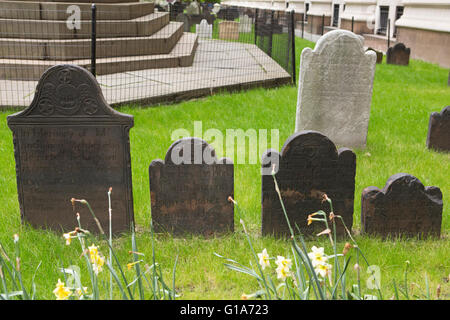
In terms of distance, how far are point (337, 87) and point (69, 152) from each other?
351 centimetres

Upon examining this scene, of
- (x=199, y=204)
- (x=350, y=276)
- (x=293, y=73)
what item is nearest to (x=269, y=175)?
(x=199, y=204)

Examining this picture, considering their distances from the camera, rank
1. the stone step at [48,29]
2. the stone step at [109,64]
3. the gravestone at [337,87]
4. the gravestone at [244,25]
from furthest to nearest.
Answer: the gravestone at [244,25]
the stone step at [48,29]
the stone step at [109,64]
the gravestone at [337,87]

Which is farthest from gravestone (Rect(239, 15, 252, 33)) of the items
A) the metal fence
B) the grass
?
the grass

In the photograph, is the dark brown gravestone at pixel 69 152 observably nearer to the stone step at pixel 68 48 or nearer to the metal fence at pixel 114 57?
the metal fence at pixel 114 57

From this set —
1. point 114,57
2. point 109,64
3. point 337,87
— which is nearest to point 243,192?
point 337,87

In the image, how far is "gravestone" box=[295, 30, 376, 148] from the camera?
5.91 meters

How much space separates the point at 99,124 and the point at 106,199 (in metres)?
0.65

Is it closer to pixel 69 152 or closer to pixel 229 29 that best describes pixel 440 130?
pixel 69 152

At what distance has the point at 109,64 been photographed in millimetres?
9898

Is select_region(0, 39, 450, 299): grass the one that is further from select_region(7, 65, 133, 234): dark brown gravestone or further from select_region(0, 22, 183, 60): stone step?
select_region(0, 22, 183, 60): stone step

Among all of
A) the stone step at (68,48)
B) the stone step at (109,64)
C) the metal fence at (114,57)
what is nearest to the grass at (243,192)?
the metal fence at (114,57)

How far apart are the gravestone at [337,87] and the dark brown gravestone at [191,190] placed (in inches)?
99.2

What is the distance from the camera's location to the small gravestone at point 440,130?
6.36 metres
